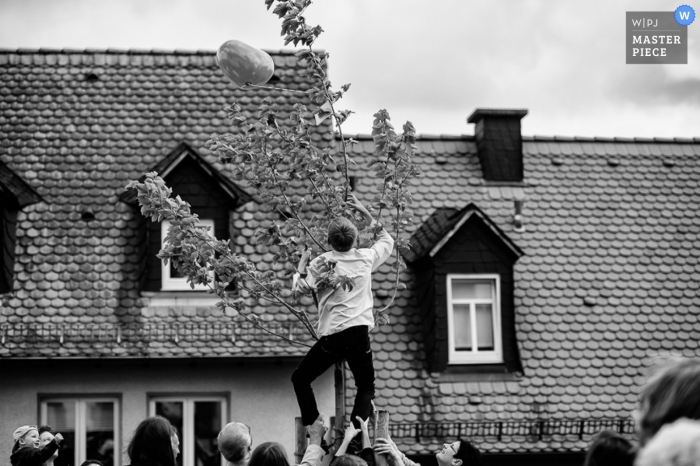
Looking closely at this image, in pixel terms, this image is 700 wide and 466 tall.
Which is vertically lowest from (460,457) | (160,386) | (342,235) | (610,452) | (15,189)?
(160,386)

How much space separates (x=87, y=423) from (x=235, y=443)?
9.91 m

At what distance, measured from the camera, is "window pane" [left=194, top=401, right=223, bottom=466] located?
16422 millimetres

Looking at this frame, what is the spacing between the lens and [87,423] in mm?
16500

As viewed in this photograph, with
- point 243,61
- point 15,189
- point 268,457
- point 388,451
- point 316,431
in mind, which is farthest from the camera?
point 15,189

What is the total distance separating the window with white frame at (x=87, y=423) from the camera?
16359mm

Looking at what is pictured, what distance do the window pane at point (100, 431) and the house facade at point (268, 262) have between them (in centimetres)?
3

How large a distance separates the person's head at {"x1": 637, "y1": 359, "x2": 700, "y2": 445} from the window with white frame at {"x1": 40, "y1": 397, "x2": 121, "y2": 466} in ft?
45.6

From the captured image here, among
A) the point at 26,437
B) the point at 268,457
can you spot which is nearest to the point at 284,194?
the point at 268,457

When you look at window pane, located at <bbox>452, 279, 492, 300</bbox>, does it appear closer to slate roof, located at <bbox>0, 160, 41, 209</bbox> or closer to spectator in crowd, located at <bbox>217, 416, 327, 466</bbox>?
slate roof, located at <bbox>0, 160, 41, 209</bbox>

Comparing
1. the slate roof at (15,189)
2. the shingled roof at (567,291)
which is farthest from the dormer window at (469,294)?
the slate roof at (15,189)

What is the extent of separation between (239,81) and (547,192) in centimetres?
1195

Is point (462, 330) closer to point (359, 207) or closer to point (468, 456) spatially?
point (468, 456)

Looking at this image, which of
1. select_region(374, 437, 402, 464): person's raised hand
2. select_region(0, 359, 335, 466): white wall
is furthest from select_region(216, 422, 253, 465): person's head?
select_region(0, 359, 335, 466): white wall

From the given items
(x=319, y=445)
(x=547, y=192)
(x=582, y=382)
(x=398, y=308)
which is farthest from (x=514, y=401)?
(x=319, y=445)
